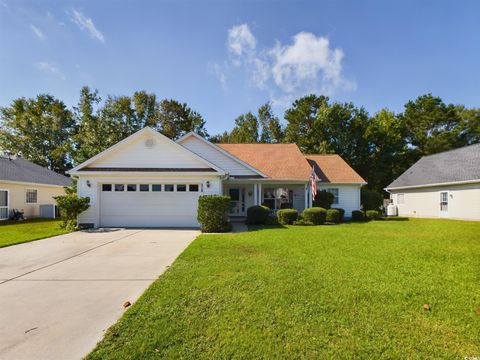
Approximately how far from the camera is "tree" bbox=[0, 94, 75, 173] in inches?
1442

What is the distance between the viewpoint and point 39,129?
3741cm

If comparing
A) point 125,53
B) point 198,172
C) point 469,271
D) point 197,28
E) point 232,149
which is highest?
point 197,28

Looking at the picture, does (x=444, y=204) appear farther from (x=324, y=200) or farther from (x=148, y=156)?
(x=148, y=156)

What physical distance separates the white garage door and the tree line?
65.6 feet

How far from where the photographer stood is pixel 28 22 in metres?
11.2

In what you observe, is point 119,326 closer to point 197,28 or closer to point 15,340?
point 15,340

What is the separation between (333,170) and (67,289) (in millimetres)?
19535

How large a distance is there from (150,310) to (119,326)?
1.61 feet

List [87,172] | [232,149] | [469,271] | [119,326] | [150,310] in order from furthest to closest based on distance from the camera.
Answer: [232,149] < [87,172] < [469,271] < [150,310] < [119,326]

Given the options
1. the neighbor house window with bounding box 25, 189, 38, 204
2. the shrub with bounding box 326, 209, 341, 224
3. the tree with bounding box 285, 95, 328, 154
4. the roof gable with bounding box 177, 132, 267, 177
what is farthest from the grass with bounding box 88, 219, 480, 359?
the tree with bounding box 285, 95, 328, 154

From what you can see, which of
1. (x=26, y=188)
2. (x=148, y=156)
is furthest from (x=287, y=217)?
(x=26, y=188)

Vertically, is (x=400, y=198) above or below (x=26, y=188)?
below

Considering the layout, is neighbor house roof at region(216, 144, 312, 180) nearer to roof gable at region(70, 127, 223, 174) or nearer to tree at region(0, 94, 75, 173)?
roof gable at region(70, 127, 223, 174)

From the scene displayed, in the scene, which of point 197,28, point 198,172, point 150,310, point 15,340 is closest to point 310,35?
point 197,28
